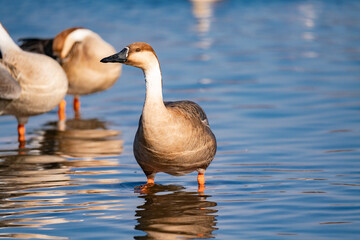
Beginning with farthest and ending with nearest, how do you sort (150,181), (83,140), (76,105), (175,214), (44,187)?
1. (76,105)
2. (83,140)
3. (44,187)
4. (150,181)
5. (175,214)

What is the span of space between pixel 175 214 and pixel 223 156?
2.60 meters

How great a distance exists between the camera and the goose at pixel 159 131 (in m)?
7.15

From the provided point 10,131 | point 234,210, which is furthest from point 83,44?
point 234,210

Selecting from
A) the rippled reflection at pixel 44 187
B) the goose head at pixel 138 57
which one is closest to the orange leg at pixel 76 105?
the rippled reflection at pixel 44 187

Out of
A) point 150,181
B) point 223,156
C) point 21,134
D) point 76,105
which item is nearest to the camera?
point 150,181

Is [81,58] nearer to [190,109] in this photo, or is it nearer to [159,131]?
[190,109]

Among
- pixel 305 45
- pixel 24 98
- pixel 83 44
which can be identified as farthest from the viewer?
pixel 305 45

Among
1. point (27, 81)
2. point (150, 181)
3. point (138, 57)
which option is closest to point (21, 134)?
point (27, 81)

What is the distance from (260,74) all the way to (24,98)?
716 cm

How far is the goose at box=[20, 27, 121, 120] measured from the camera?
12.7 metres

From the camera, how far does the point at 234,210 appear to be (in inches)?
281

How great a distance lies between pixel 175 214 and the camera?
280 inches

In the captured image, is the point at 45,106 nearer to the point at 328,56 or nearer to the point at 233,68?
the point at 233,68

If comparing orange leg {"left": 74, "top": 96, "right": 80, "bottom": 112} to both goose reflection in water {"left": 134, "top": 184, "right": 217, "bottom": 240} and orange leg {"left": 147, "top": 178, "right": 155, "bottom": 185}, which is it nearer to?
goose reflection in water {"left": 134, "top": 184, "right": 217, "bottom": 240}
